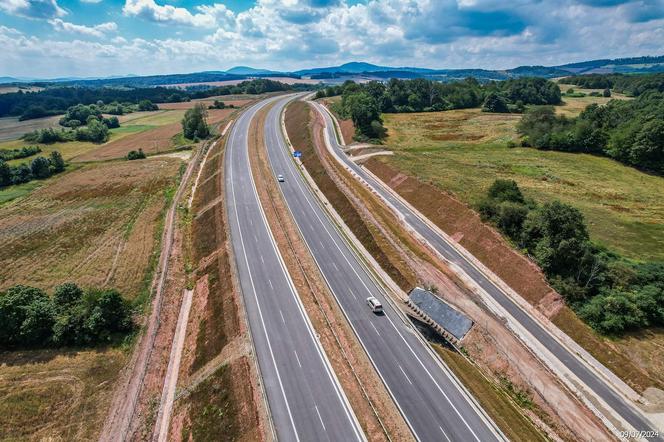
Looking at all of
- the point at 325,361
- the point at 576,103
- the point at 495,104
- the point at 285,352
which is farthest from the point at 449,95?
the point at 285,352

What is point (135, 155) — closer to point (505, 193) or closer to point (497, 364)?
point (505, 193)

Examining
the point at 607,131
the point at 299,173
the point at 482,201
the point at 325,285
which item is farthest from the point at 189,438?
the point at 607,131

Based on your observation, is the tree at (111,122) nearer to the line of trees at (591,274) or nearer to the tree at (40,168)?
the tree at (40,168)

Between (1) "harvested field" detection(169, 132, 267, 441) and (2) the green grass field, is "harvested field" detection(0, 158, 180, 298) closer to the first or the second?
(1) "harvested field" detection(169, 132, 267, 441)

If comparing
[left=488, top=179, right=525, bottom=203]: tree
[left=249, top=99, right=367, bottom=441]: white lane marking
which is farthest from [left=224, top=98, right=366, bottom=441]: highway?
[left=488, top=179, right=525, bottom=203]: tree

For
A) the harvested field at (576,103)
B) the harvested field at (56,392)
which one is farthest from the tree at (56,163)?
the harvested field at (576,103)
